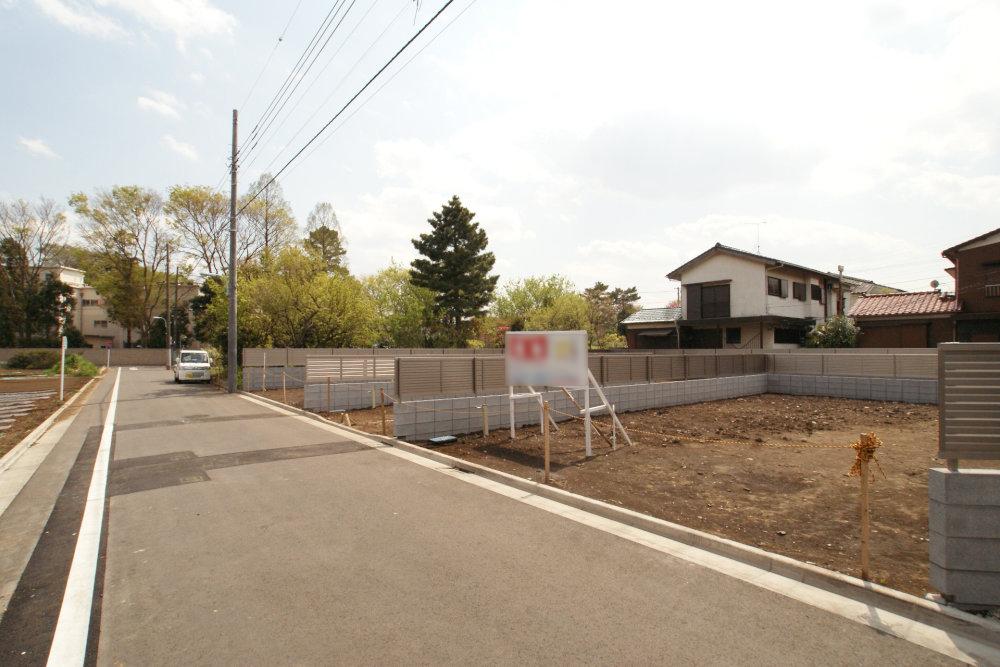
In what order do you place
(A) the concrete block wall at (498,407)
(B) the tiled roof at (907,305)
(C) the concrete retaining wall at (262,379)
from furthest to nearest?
(B) the tiled roof at (907,305) < (C) the concrete retaining wall at (262,379) < (A) the concrete block wall at (498,407)

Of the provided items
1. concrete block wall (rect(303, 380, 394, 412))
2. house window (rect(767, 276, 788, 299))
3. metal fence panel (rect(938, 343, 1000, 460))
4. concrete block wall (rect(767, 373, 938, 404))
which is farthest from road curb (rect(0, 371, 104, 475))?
house window (rect(767, 276, 788, 299))

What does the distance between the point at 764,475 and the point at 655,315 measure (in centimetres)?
2945

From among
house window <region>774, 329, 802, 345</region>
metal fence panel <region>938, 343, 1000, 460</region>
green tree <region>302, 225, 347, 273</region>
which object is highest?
green tree <region>302, 225, 347, 273</region>

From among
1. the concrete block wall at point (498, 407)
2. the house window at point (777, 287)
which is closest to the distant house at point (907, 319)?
the house window at point (777, 287)

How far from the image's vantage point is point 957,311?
78.1 ft

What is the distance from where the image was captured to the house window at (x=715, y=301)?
3063 centimetres

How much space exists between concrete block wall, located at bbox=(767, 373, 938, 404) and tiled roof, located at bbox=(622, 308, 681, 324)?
48.9 feet

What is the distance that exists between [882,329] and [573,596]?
30993 millimetres

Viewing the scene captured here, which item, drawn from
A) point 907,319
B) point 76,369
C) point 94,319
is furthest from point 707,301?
point 94,319

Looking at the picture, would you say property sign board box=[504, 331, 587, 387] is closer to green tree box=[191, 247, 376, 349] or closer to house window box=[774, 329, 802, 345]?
green tree box=[191, 247, 376, 349]

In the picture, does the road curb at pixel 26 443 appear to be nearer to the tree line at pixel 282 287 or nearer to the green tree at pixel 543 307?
the tree line at pixel 282 287

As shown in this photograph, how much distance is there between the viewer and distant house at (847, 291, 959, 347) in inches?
970

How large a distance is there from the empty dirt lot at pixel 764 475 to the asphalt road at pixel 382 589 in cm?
106

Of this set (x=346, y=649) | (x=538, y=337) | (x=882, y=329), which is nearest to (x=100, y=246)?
(x=538, y=337)
